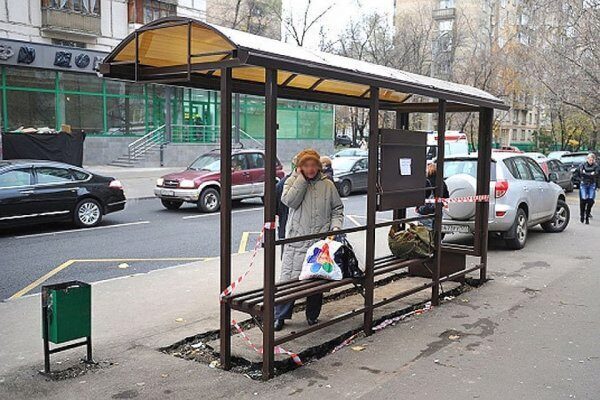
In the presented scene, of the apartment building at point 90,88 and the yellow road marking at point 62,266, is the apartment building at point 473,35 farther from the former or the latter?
the yellow road marking at point 62,266

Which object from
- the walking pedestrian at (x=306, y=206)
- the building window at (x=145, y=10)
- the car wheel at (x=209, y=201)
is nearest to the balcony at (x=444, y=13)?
the building window at (x=145, y=10)

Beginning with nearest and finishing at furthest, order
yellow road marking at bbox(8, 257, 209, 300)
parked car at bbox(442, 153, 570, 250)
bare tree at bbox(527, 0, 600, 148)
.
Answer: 1. yellow road marking at bbox(8, 257, 209, 300)
2. parked car at bbox(442, 153, 570, 250)
3. bare tree at bbox(527, 0, 600, 148)

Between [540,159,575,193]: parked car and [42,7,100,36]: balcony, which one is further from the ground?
[42,7,100,36]: balcony

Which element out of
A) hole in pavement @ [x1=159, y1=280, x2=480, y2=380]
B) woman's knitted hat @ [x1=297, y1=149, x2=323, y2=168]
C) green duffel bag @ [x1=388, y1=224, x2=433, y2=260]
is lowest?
hole in pavement @ [x1=159, y1=280, x2=480, y2=380]

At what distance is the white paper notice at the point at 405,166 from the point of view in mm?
6413

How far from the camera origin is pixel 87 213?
42.9 feet

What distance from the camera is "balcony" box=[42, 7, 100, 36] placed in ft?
91.0

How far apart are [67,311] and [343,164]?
1708 cm

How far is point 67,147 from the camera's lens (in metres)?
21.8

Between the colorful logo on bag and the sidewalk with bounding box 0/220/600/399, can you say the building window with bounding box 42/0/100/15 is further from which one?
the colorful logo on bag

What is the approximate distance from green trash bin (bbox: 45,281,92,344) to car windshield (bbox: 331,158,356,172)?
16.4m

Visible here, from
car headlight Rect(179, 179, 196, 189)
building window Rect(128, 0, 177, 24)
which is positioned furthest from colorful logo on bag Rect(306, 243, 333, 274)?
building window Rect(128, 0, 177, 24)

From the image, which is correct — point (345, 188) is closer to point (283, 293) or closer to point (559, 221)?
point (559, 221)

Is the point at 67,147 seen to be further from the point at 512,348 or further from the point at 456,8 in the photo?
the point at 456,8
